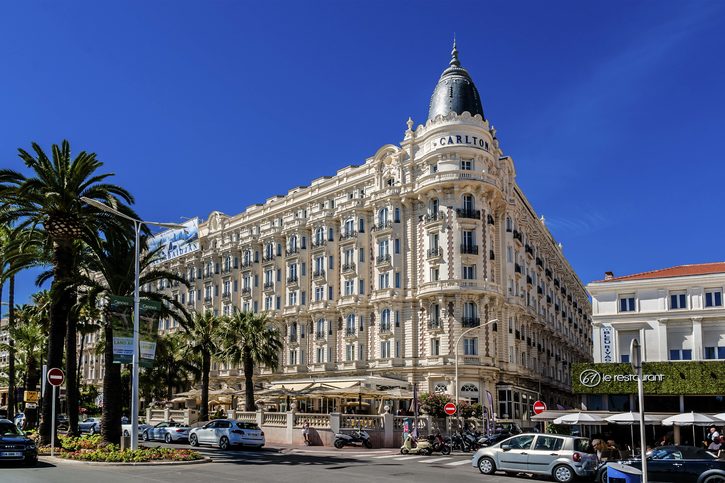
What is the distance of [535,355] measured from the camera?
7312cm

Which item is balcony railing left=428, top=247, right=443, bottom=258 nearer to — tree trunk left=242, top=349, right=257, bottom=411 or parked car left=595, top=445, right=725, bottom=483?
tree trunk left=242, top=349, right=257, bottom=411

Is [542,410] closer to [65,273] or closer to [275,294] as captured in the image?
[65,273]

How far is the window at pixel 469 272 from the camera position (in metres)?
61.2

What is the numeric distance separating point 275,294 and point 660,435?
147 ft

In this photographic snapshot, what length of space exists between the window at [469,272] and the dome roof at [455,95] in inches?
532

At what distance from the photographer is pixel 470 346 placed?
59.9 m

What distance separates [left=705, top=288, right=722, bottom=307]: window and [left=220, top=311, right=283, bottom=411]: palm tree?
32299 millimetres

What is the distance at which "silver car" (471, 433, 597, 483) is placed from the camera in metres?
24.8

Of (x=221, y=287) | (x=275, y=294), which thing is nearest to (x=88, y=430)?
(x=275, y=294)

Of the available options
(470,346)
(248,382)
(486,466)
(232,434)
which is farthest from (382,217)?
(486,466)

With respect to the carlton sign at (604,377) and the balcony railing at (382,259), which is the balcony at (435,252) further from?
the carlton sign at (604,377)

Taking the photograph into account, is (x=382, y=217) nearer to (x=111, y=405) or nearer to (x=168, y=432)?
(x=168, y=432)

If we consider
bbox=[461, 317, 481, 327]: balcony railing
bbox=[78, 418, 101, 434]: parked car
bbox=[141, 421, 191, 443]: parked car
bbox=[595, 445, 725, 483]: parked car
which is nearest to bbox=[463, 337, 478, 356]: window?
bbox=[461, 317, 481, 327]: balcony railing

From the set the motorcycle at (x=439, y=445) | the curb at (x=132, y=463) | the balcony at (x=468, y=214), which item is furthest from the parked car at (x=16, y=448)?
the balcony at (x=468, y=214)
